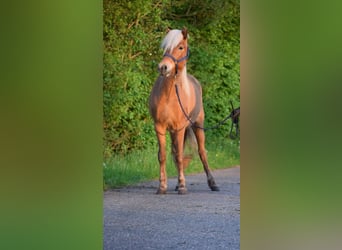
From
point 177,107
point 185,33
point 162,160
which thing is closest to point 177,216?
point 162,160

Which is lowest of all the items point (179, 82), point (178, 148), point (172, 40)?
point (178, 148)

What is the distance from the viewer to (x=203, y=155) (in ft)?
11.3

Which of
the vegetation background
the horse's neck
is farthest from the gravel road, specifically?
the horse's neck

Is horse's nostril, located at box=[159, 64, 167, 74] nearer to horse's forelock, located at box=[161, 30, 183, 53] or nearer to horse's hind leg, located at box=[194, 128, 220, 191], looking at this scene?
horse's forelock, located at box=[161, 30, 183, 53]

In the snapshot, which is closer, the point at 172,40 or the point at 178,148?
the point at 172,40

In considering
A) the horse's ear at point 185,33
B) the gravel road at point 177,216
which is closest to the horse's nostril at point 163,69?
the horse's ear at point 185,33

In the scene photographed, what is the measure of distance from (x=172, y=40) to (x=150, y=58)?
165 millimetres

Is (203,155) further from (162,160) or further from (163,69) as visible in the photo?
(163,69)

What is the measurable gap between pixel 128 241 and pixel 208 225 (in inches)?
18.0

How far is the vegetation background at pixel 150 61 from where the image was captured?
3.34 m
